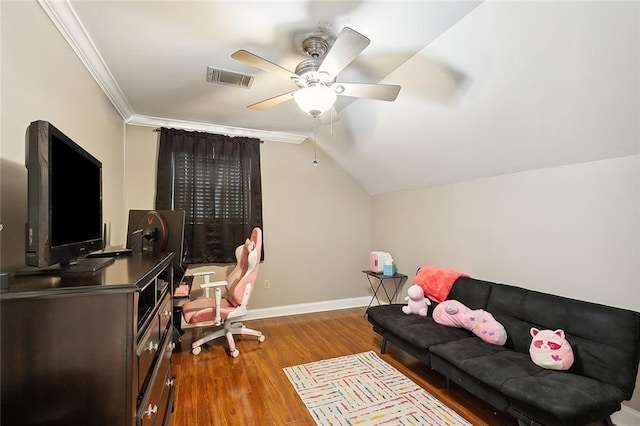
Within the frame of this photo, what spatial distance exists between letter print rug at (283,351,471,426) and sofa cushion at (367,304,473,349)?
1.12 feet

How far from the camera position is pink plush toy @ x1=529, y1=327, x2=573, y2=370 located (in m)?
1.94

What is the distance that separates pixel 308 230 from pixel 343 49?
303 cm

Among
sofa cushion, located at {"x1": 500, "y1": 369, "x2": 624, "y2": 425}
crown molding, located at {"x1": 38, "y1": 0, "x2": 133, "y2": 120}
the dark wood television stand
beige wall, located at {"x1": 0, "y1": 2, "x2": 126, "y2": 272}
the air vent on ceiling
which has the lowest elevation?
sofa cushion, located at {"x1": 500, "y1": 369, "x2": 624, "y2": 425}

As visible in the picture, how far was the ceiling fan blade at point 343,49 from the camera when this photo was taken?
5.00 ft

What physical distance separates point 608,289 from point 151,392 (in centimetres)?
284

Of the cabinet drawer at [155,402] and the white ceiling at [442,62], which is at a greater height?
the white ceiling at [442,62]

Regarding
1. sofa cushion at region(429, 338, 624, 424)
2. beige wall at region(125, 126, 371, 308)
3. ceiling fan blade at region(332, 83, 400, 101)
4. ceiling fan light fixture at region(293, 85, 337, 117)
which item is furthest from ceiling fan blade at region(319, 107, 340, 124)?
sofa cushion at region(429, 338, 624, 424)

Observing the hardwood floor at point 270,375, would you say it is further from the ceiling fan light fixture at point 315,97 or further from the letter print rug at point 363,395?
the ceiling fan light fixture at point 315,97

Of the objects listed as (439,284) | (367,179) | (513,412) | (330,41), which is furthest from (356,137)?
(513,412)

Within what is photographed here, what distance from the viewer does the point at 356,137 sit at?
3.69 meters

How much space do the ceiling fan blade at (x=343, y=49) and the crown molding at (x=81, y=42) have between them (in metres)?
1.50

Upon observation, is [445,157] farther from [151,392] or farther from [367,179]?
[151,392]

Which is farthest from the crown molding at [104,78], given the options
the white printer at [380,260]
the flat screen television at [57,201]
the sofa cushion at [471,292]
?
the sofa cushion at [471,292]

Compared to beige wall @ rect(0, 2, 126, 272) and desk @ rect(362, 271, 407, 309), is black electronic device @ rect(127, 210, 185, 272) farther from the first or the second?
desk @ rect(362, 271, 407, 309)
